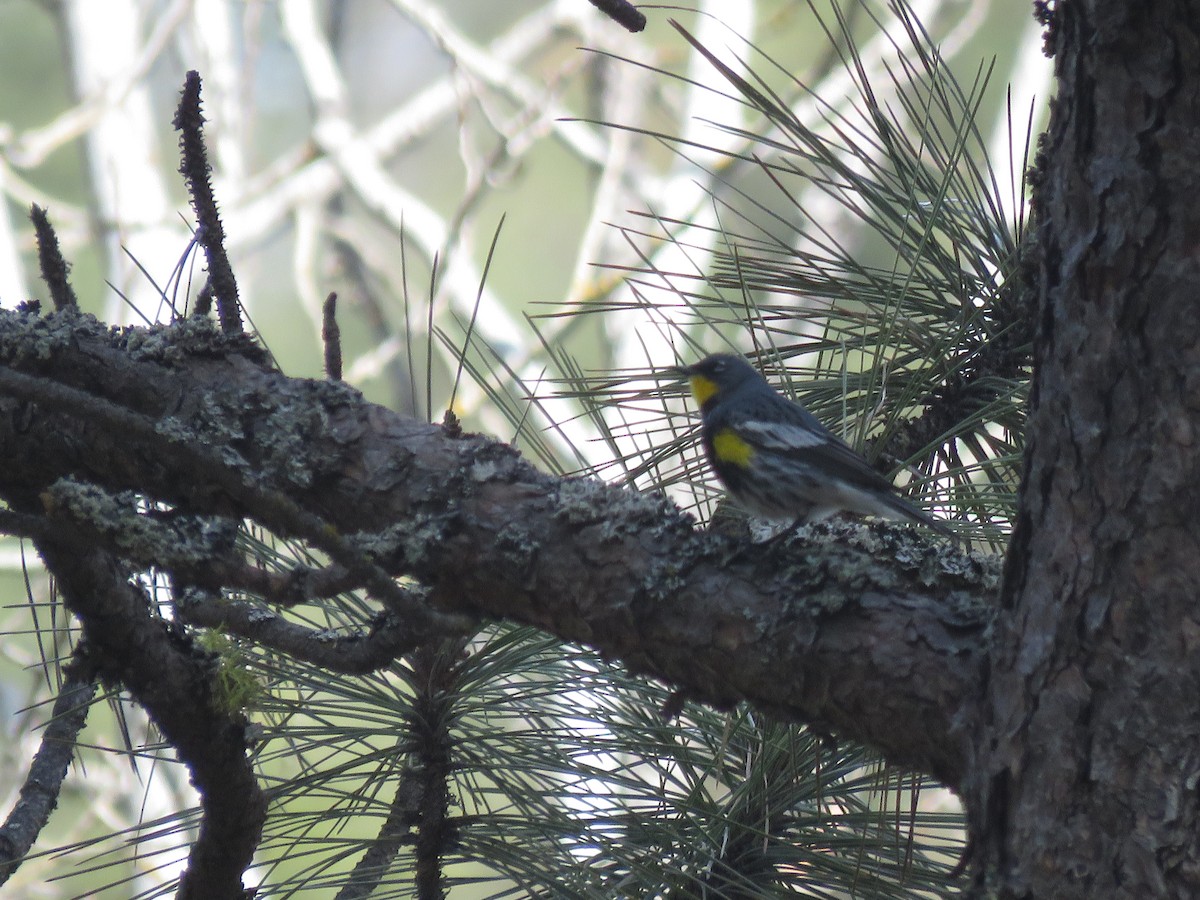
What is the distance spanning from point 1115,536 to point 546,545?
71 cm

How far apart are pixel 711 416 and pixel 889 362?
0.50m

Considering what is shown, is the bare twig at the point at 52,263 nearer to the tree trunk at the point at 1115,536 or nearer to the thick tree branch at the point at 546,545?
the thick tree branch at the point at 546,545

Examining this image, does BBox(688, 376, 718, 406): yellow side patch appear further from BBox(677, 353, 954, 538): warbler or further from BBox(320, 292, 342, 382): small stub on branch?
BBox(320, 292, 342, 382): small stub on branch

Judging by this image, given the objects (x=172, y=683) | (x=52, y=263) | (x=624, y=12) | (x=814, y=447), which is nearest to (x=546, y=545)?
(x=172, y=683)

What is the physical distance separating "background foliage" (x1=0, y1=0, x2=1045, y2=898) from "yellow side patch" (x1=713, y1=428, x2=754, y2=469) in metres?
0.08

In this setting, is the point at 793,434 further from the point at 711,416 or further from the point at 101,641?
the point at 101,641

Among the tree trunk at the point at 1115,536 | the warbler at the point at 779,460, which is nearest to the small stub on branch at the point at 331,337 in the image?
the warbler at the point at 779,460

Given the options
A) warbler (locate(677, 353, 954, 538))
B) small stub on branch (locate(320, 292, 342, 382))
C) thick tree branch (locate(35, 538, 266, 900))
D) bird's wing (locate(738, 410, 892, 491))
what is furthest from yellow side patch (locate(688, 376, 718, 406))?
thick tree branch (locate(35, 538, 266, 900))

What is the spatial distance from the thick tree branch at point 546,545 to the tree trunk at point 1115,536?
106 millimetres

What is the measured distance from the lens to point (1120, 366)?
1.29m

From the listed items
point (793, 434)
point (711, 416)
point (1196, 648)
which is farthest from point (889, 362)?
point (1196, 648)

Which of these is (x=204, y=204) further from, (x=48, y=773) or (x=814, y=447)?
(x=814, y=447)

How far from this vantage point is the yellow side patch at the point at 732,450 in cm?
235

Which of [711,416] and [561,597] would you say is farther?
[711,416]
